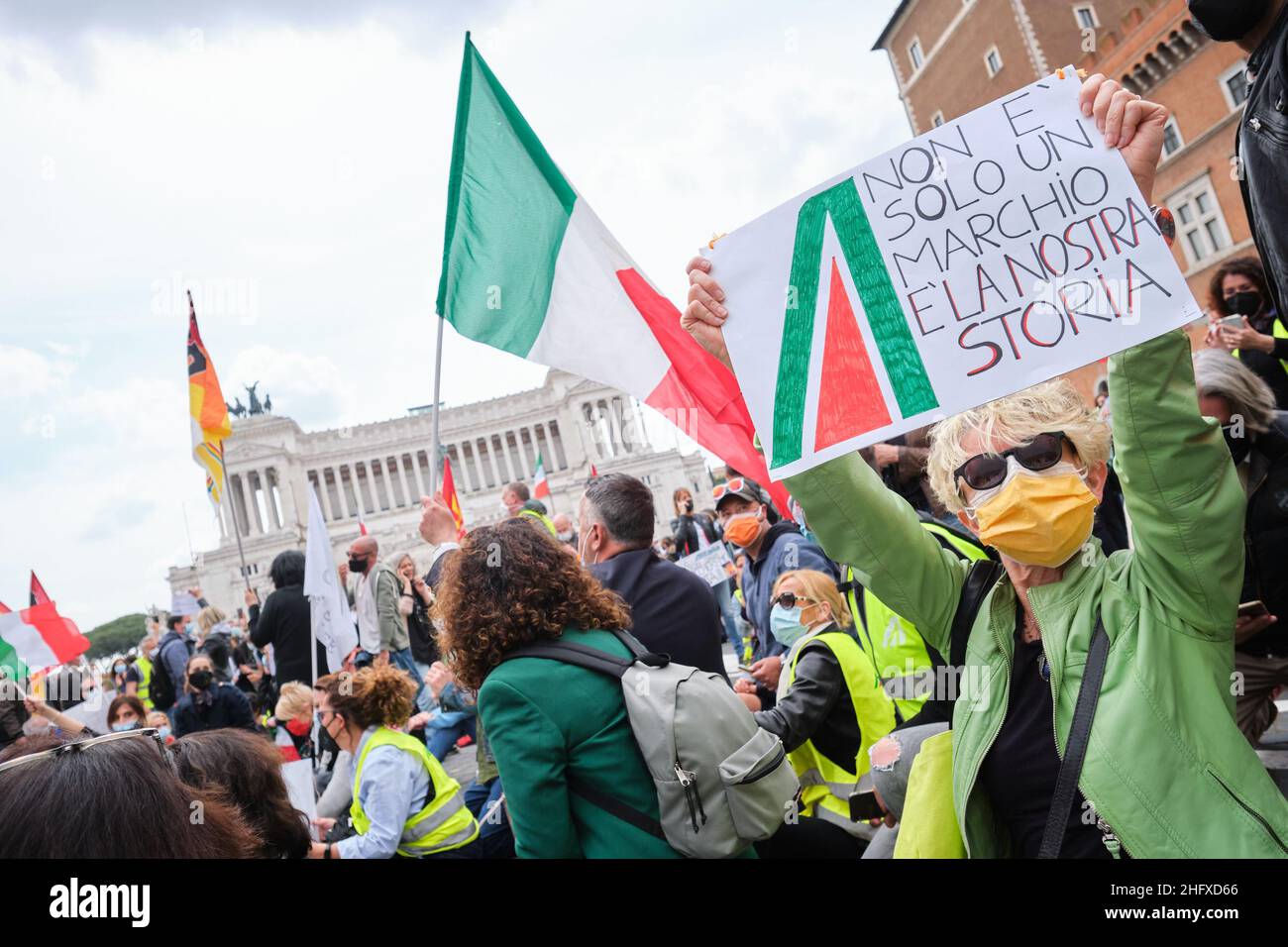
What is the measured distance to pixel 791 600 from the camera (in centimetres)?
343

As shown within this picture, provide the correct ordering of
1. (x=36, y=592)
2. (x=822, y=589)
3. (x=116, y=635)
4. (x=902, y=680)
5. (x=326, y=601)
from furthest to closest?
1. (x=116, y=635)
2. (x=36, y=592)
3. (x=326, y=601)
4. (x=822, y=589)
5. (x=902, y=680)

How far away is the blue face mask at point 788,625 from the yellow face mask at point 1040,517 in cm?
166

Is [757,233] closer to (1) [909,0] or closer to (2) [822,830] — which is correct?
(2) [822,830]

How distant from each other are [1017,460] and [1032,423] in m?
0.09

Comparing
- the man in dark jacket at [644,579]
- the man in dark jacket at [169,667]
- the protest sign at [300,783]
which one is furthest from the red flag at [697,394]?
the man in dark jacket at [169,667]

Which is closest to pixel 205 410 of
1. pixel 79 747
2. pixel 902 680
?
pixel 902 680

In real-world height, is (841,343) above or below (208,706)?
below

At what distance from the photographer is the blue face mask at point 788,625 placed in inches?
134

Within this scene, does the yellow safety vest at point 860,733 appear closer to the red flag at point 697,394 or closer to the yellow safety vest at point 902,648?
the yellow safety vest at point 902,648

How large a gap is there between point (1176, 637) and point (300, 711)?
498 cm

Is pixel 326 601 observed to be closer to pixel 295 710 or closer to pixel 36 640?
pixel 295 710

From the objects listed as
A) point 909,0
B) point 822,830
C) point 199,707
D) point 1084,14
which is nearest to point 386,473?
point 909,0

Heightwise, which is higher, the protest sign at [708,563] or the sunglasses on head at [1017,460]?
the protest sign at [708,563]

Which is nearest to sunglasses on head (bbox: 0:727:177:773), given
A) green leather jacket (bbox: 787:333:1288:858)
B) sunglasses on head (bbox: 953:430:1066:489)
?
green leather jacket (bbox: 787:333:1288:858)
